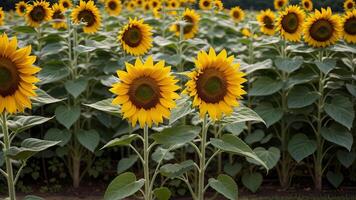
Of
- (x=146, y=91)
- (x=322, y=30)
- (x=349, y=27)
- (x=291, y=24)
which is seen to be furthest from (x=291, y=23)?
(x=146, y=91)

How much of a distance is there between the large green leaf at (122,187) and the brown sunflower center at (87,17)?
2211 millimetres

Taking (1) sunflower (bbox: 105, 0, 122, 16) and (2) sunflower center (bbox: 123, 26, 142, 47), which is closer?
(2) sunflower center (bbox: 123, 26, 142, 47)

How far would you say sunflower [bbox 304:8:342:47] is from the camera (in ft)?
15.0

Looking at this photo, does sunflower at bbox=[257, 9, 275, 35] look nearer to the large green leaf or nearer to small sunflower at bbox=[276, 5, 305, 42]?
small sunflower at bbox=[276, 5, 305, 42]

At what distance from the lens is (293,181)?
4.96 m

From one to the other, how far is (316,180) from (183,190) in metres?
1.15

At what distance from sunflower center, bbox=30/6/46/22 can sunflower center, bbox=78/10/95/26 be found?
1.10ft

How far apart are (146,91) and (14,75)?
2.26 ft

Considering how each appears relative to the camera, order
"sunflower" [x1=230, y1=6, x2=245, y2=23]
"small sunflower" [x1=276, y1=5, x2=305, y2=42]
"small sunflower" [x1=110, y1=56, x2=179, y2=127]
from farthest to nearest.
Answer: "sunflower" [x1=230, y1=6, x2=245, y2=23], "small sunflower" [x1=276, y1=5, x2=305, y2=42], "small sunflower" [x1=110, y1=56, x2=179, y2=127]

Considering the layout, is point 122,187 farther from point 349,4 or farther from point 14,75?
point 349,4

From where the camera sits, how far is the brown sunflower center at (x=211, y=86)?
2.92 meters

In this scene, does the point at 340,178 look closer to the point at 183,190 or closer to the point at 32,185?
the point at 183,190

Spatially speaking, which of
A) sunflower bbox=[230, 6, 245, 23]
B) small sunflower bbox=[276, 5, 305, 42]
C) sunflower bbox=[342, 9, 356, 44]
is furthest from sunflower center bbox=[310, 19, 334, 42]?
sunflower bbox=[230, 6, 245, 23]

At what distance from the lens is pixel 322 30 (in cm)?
461
